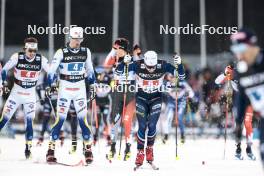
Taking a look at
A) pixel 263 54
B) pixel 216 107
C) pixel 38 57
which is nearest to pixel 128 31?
pixel 216 107

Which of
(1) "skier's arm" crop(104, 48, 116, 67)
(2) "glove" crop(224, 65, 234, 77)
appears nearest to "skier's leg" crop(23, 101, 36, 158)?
(1) "skier's arm" crop(104, 48, 116, 67)

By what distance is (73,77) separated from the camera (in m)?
12.9

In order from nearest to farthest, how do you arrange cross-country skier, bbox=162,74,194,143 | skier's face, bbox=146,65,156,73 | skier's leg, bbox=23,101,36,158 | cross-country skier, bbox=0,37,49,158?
skier's face, bbox=146,65,156,73 → cross-country skier, bbox=0,37,49,158 → skier's leg, bbox=23,101,36,158 → cross-country skier, bbox=162,74,194,143

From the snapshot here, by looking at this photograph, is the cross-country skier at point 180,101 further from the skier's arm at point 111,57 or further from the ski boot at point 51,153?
the ski boot at point 51,153

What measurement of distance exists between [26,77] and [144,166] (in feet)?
10.2

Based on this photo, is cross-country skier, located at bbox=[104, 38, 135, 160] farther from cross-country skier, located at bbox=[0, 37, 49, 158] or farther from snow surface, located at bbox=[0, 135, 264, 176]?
cross-country skier, located at bbox=[0, 37, 49, 158]

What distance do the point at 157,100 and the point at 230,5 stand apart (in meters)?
15.1

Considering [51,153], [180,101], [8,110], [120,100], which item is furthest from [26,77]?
[180,101]

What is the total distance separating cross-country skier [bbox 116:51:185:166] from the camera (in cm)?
Answer: 1241

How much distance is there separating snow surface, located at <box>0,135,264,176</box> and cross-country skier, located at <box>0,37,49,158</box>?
926 millimetres

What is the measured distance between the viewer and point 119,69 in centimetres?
1319

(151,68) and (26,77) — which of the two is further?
(26,77)

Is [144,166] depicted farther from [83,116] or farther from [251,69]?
[251,69]

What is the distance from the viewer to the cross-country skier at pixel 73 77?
42.0 feet
